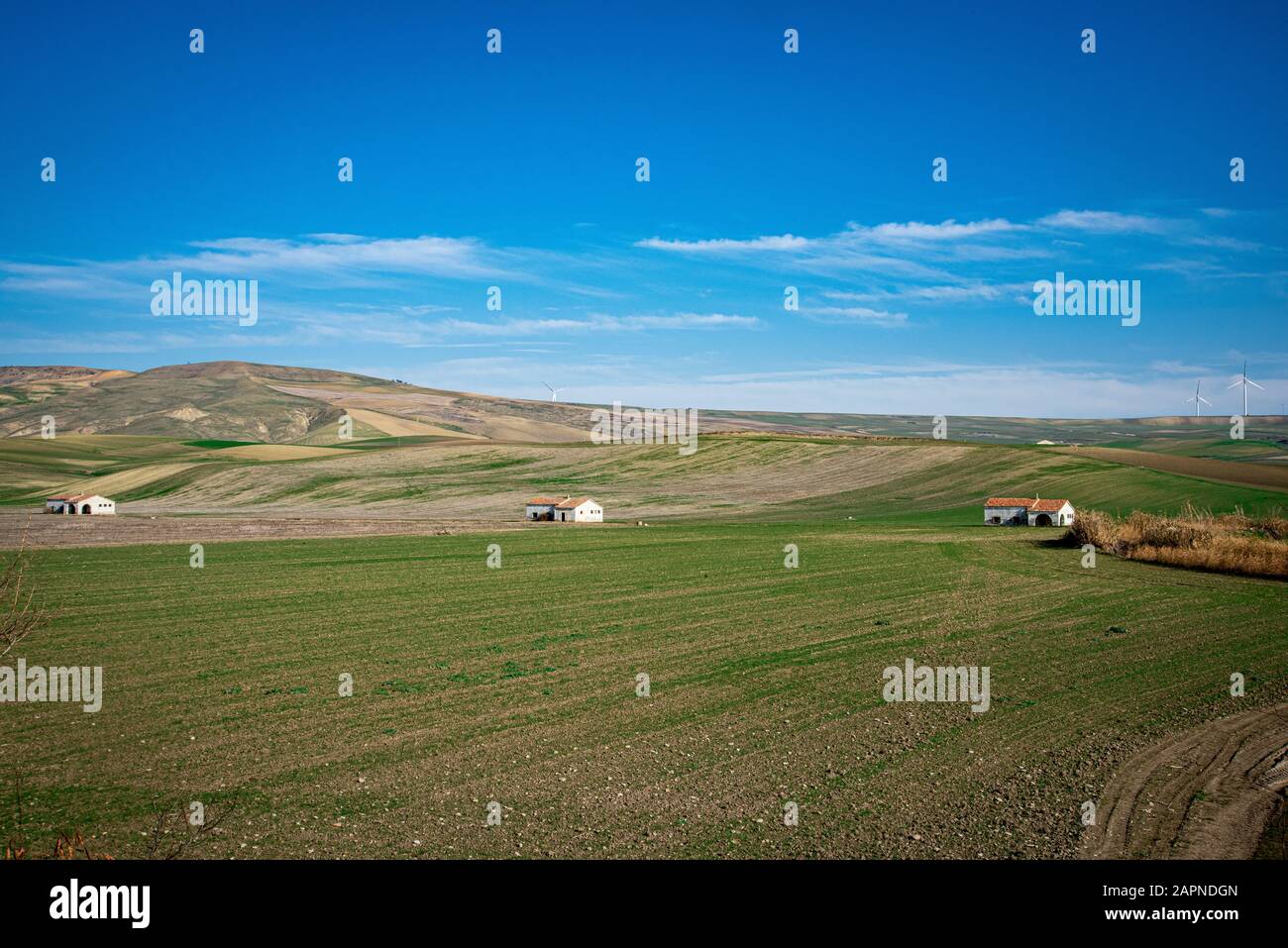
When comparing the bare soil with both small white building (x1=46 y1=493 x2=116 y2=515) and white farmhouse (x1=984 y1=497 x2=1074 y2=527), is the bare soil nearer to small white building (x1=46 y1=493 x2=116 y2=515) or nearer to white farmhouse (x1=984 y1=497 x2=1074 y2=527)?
small white building (x1=46 y1=493 x2=116 y2=515)

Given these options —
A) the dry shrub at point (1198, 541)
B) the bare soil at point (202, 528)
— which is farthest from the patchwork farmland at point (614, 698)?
the bare soil at point (202, 528)

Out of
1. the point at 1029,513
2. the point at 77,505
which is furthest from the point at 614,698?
the point at 77,505

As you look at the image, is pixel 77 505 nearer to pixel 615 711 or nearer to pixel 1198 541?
pixel 615 711

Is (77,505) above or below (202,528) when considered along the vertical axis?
above

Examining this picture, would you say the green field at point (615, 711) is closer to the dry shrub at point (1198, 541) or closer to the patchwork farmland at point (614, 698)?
the patchwork farmland at point (614, 698)

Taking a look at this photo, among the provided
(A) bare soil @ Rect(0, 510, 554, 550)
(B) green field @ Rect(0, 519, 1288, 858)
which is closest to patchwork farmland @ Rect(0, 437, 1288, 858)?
(B) green field @ Rect(0, 519, 1288, 858)
